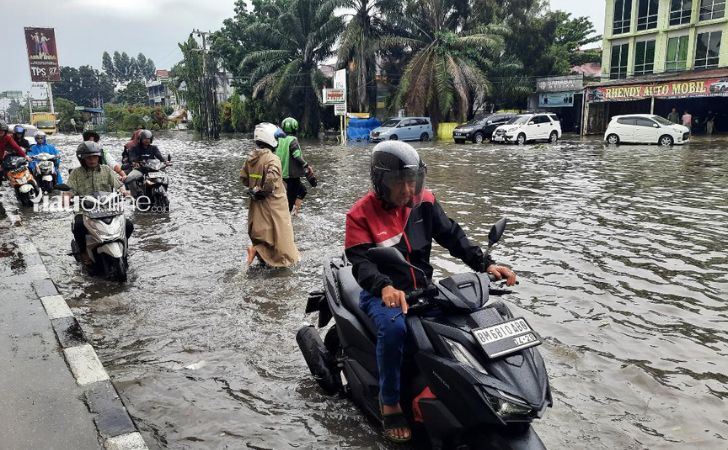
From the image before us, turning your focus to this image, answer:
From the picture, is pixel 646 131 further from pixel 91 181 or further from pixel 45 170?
pixel 91 181

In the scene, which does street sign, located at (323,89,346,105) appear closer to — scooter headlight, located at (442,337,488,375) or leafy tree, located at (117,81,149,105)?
scooter headlight, located at (442,337,488,375)

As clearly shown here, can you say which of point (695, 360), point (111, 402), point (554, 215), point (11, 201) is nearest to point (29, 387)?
point (111, 402)

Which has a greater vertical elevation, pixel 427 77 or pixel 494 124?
pixel 427 77

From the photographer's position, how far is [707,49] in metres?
32.3

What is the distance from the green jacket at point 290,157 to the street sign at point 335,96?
991 inches

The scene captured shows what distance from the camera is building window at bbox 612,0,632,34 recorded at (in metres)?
35.7

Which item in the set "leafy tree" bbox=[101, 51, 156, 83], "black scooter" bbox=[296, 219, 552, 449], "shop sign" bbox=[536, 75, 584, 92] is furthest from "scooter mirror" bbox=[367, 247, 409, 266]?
"leafy tree" bbox=[101, 51, 156, 83]

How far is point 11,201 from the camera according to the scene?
11945mm

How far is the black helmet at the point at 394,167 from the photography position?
8.87 ft

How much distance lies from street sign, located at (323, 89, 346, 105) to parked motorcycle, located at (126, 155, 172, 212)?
23.2 metres

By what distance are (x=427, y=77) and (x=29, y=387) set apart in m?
31.1

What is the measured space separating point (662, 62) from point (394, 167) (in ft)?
124

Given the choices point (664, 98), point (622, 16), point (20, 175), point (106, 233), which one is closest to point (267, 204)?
point (106, 233)

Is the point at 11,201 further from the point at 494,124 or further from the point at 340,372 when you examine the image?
the point at 494,124
